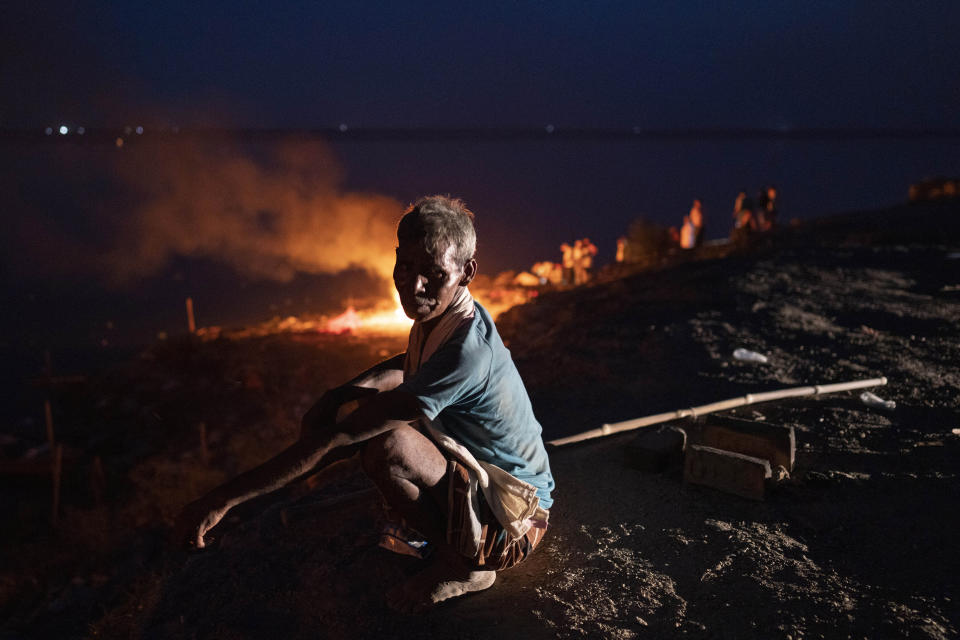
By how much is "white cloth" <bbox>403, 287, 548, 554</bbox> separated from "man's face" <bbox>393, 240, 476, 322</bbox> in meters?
0.06

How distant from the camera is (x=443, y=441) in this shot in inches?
80.7

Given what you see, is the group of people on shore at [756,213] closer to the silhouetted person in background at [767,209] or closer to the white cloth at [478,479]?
the silhouetted person in background at [767,209]

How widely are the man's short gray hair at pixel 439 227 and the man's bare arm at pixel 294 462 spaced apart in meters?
0.58

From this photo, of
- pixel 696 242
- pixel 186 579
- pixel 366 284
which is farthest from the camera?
pixel 366 284

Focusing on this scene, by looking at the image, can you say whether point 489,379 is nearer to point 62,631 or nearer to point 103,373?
point 62,631

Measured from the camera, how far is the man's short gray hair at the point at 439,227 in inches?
79.5

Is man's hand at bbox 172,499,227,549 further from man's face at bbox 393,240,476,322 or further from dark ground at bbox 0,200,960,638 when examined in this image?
man's face at bbox 393,240,476,322

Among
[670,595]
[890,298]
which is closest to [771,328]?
[890,298]

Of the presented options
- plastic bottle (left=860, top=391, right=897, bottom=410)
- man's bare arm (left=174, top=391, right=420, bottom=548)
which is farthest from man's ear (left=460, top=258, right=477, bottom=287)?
plastic bottle (left=860, top=391, right=897, bottom=410)

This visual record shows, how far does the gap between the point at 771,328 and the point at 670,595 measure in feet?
17.2

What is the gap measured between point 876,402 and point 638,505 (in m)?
2.79

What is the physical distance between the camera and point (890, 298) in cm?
783

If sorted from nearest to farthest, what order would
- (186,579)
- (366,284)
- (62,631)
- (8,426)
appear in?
(186,579) → (62,631) → (8,426) → (366,284)

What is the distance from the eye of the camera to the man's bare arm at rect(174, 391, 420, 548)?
1807 mm
